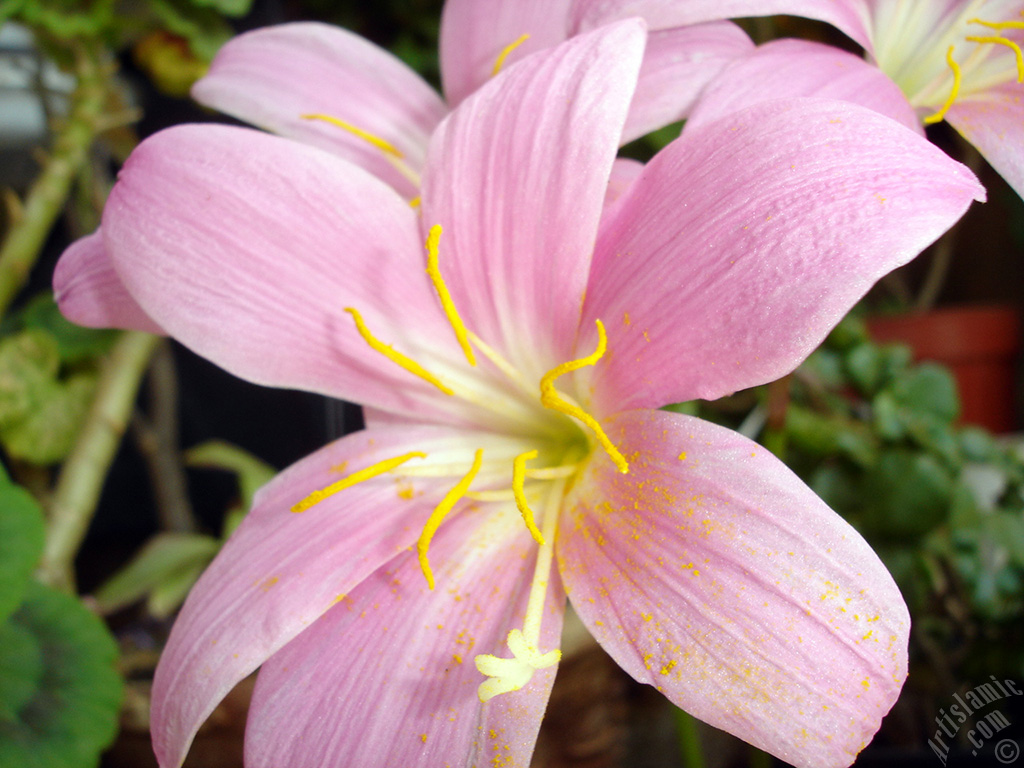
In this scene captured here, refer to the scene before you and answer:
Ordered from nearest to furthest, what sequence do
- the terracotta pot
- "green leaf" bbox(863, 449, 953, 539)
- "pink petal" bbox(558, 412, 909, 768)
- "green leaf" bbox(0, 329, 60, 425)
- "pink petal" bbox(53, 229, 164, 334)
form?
"pink petal" bbox(558, 412, 909, 768) → "pink petal" bbox(53, 229, 164, 334) → "green leaf" bbox(863, 449, 953, 539) → "green leaf" bbox(0, 329, 60, 425) → the terracotta pot

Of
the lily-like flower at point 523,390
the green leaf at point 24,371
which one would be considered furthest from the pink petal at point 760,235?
the green leaf at point 24,371

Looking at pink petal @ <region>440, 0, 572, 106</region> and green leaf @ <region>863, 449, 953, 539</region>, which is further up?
pink petal @ <region>440, 0, 572, 106</region>

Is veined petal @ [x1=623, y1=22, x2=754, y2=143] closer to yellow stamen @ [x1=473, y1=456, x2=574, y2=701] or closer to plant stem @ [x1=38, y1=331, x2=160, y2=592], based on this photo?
yellow stamen @ [x1=473, y1=456, x2=574, y2=701]

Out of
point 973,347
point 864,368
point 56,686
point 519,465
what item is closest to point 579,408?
point 519,465

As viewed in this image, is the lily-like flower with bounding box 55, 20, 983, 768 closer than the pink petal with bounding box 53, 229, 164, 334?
Yes

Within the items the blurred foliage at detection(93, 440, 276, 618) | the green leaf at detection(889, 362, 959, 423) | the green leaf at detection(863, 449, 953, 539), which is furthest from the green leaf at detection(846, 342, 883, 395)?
the blurred foliage at detection(93, 440, 276, 618)

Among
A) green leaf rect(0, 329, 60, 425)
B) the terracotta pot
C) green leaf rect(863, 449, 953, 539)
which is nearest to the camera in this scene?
green leaf rect(863, 449, 953, 539)

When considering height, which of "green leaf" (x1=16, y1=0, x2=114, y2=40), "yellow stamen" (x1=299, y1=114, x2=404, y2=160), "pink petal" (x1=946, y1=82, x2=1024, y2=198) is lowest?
"green leaf" (x1=16, y1=0, x2=114, y2=40)

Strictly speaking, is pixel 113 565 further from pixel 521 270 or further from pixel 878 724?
pixel 878 724
